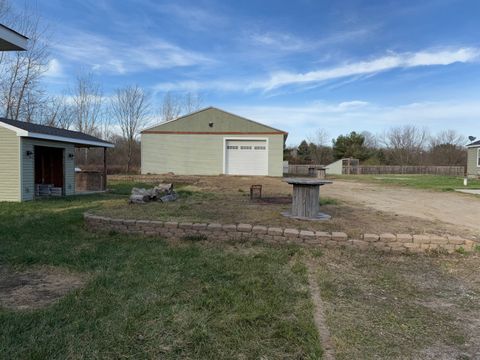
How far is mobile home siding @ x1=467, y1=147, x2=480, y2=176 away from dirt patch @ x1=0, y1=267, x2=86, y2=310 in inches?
1143

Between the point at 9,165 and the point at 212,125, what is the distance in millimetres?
14999

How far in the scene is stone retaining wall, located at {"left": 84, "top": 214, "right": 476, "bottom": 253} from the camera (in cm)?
506

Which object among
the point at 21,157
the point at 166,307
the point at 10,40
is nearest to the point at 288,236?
the point at 166,307

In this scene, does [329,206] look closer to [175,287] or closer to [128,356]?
[175,287]

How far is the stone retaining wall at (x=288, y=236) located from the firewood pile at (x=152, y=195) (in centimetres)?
237

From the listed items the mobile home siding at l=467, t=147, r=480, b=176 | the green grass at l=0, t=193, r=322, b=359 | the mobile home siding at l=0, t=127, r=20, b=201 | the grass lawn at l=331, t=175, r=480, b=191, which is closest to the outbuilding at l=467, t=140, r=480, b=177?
the mobile home siding at l=467, t=147, r=480, b=176

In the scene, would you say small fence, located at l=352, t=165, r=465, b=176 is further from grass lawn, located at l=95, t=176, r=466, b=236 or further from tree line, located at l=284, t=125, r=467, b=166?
grass lawn, located at l=95, t=176, r=466, b=236

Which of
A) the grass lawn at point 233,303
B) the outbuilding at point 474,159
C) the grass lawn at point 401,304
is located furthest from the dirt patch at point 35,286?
the outbuilding at point 474,159

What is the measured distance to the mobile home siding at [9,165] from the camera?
34.1ft

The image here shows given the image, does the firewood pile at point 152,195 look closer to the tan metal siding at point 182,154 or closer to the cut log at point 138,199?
the cut log at point 138,199

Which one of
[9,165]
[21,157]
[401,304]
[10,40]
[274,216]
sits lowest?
[401,304]

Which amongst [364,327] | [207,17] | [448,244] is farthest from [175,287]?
[207,17]

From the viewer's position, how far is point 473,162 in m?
25.7

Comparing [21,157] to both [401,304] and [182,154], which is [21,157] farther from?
[182,154]
